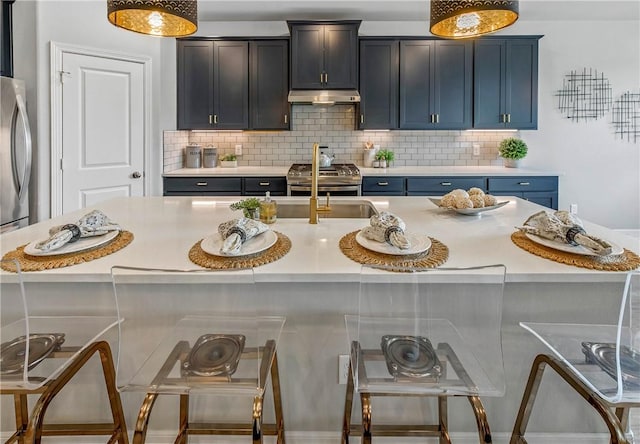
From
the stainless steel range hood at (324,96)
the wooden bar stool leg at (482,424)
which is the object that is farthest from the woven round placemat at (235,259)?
the stainless steel range hood at (324,96)

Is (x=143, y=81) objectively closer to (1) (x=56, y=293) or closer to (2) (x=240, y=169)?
(2) (x=240, y=169)

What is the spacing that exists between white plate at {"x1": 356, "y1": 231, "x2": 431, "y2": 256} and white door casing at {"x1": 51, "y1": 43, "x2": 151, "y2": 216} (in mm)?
2903

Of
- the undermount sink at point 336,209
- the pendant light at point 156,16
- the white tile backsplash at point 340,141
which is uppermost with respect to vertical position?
the pendant light at point 156,16

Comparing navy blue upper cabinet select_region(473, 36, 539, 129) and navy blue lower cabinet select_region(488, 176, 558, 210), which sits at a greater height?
navy blue upper cabinet select_region(473, 36, 539, 129)

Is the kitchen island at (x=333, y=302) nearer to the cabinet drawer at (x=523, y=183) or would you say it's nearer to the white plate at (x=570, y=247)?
the white plate at (x=570, y=247)

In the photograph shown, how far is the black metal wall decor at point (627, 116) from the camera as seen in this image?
4699 millimetres

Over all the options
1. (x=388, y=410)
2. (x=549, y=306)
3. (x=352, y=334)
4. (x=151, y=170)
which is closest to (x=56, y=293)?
(x=352, y=334)

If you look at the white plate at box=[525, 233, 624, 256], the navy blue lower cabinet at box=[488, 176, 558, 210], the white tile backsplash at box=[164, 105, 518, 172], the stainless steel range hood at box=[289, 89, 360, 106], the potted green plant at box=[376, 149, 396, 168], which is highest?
the stainless steel range hood at box=[289, 89, 360, 106]

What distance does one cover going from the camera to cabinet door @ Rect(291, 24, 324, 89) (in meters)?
4.25

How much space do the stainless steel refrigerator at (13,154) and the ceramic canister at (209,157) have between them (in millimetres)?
1689

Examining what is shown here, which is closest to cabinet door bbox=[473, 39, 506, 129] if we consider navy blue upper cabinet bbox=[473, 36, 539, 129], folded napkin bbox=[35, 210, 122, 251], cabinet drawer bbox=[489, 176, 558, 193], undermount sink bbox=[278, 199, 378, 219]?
navy blue upper cabinet bbox=[473, 36, 539, 129]

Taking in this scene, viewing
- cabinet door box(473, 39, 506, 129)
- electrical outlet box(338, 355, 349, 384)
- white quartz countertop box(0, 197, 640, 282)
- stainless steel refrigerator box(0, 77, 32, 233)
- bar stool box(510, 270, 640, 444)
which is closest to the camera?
bar stool box(510, 270, 640, 444)

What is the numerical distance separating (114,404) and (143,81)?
347cm

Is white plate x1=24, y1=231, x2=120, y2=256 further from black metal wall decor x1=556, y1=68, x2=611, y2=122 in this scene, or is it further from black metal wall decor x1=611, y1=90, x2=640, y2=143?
black metal wall decor x1=611, y1=90, x2=640, y2=143
